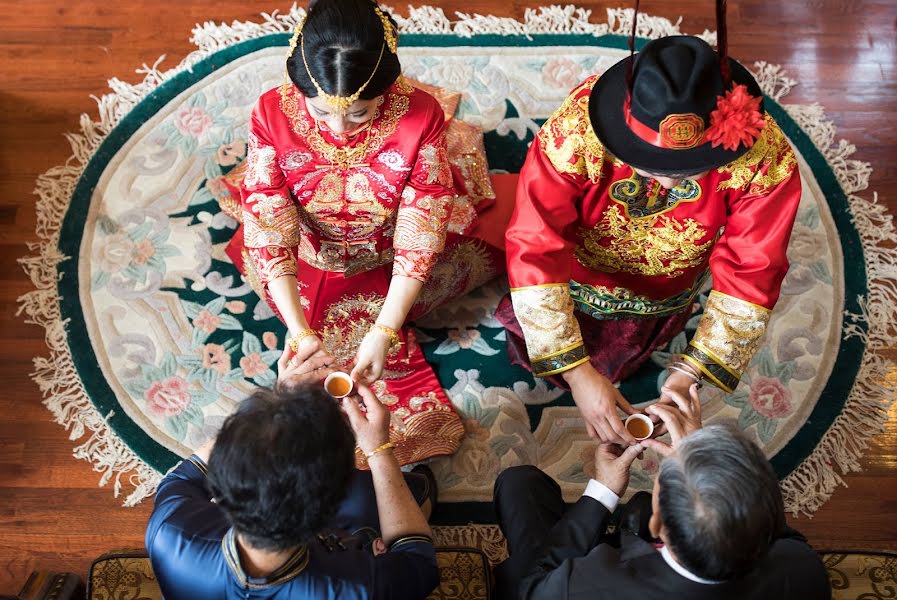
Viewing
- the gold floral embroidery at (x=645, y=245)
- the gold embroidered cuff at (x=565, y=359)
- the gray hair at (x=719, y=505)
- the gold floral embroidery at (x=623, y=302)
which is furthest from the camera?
the gold floral embroidery at (x=623, y=302)

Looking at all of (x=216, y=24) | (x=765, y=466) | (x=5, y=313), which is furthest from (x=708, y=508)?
(x=216, y=24)

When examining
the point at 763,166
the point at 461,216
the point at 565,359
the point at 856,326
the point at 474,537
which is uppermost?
the point at 763,166

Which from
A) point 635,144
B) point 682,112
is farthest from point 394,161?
point 682,112

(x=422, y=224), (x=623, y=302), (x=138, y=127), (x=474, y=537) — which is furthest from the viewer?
(x=138, y=127)

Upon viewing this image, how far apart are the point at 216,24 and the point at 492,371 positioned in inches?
62.7

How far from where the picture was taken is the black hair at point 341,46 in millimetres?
1491

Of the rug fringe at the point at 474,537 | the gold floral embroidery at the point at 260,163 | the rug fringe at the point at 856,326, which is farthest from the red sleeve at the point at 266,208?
the rug fringe at the point at 856,326

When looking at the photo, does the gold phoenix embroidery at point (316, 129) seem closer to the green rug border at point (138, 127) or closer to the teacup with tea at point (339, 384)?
the teacup with tea at point (339, 384)

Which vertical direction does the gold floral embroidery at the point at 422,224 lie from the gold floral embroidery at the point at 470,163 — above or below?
above

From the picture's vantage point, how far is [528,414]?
7.40ft

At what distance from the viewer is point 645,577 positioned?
1.33m

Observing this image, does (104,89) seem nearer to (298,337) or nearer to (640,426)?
(298,337)

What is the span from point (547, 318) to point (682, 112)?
57 cm

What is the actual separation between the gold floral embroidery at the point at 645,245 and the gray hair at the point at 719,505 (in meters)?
0.57
